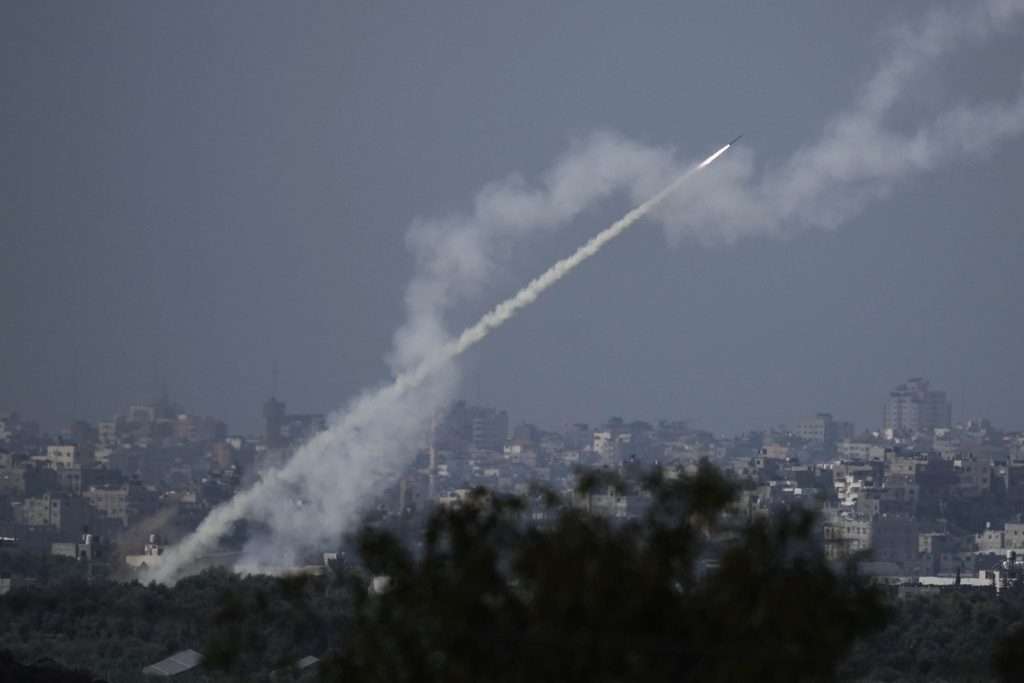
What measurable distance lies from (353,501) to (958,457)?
63.2 meters

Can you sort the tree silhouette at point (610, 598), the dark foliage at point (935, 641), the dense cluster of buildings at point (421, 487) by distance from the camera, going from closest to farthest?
the tree silhouette at point (610, 598), the dark foliage at point (935, 641), the dense cluster of buildings at point (421, 487)

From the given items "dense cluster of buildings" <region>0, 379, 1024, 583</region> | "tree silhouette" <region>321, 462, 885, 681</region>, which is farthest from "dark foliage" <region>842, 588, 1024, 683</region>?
"dense cluster of buildings" <region>0, 379, 1024, 583</region>

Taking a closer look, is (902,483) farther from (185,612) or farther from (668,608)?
(668,608)

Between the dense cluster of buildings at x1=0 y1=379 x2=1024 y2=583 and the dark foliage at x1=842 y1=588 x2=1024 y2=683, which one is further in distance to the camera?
the dense cluster of buildings at x1=0 y1=379 x2=1024 y2=583

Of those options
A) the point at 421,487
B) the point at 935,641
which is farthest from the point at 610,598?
the point at 421,487

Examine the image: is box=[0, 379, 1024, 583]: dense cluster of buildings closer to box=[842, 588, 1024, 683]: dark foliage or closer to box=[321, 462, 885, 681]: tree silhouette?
box=[842, 588, 1024, 683]: dark foliage

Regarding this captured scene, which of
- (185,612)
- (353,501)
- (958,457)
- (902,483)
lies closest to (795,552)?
(185,612)

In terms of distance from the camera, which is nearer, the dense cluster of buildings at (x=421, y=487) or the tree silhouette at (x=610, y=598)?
the tree silhouette at (x=610, y=598)

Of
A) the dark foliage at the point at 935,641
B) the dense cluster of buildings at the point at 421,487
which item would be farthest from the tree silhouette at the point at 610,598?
the dense cluster of buildings at the point at 421,487

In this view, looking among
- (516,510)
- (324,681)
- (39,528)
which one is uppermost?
(39,528)

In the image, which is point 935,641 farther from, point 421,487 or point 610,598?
point 421,487

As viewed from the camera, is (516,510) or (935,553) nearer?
(516,510)

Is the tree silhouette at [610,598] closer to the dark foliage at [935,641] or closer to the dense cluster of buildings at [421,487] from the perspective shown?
the dark foliage at [935,641]

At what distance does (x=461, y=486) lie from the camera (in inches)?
6580
